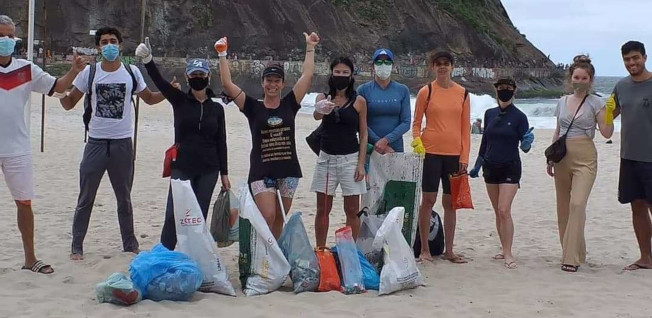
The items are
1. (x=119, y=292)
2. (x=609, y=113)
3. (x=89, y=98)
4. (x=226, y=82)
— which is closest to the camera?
(x=119, y=292)

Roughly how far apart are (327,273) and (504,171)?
1.92 m

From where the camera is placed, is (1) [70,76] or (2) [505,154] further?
(2) [505,154]

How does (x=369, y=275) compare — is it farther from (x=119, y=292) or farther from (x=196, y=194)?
(x=119, y=292)

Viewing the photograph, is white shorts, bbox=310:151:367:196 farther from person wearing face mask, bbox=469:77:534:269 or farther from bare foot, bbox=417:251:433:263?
person wearing face mask, bbox=469:77:534:269

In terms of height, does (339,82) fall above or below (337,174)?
above

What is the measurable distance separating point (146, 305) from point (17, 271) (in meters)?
1.34

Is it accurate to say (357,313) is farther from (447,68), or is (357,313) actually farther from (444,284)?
(447,68)

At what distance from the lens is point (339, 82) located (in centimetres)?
548

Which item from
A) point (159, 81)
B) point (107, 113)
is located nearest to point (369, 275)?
point (159, 81)

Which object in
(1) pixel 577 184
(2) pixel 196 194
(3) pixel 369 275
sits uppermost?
(1) pixel 577 184

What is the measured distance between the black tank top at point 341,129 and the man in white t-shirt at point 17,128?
187cm

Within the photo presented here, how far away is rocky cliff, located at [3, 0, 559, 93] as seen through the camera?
185 ft

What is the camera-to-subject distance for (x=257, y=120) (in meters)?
5.20

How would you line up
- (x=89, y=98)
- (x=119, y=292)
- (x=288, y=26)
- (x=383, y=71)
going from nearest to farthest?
(x=119, y=292)
(x=89, y=98)
(x=383, y=71)
(x=288, y=26)
